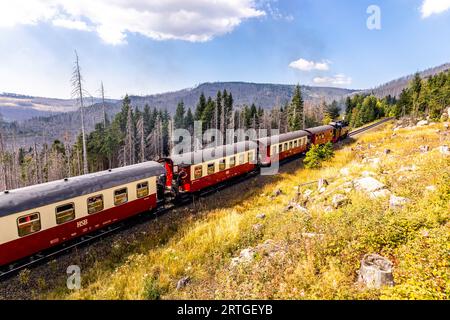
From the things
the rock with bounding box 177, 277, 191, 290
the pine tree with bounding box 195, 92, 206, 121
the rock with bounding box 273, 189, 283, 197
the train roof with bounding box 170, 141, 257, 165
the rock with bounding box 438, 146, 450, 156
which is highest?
the pine tree with bounding box 195, 92, 206, 121

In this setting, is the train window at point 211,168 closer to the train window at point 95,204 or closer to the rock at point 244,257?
the train window at point 95,204

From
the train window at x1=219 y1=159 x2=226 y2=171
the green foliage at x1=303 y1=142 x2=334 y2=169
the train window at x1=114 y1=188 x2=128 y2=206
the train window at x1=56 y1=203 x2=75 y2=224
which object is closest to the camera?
the train window at x1=56 y1=203 x2=75 y2=224

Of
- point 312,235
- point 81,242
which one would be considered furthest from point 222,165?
point 312,235

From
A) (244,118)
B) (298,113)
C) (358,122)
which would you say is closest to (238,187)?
(244,118)

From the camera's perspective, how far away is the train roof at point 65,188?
10750mm

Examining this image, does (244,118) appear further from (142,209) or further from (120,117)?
(142,209)

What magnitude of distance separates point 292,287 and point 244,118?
59.7 m

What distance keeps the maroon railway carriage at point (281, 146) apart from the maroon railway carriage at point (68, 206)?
44.0ft

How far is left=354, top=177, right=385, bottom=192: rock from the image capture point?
13914mm

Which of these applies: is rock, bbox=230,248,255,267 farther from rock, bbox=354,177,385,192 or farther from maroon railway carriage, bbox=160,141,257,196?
maroon railway carriage, bbox=160,141,257,196

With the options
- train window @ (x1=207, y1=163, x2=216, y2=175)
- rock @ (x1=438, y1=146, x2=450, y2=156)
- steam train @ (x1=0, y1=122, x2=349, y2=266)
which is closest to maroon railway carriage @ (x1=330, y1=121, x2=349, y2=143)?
steam train @ (x1=0, y1=122, x2=349, y2=266)

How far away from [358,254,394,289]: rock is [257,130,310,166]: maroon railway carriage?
20245 millimetres

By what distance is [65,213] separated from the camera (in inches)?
495

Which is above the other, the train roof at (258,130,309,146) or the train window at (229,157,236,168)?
the train roof at (258,130,309,146)
